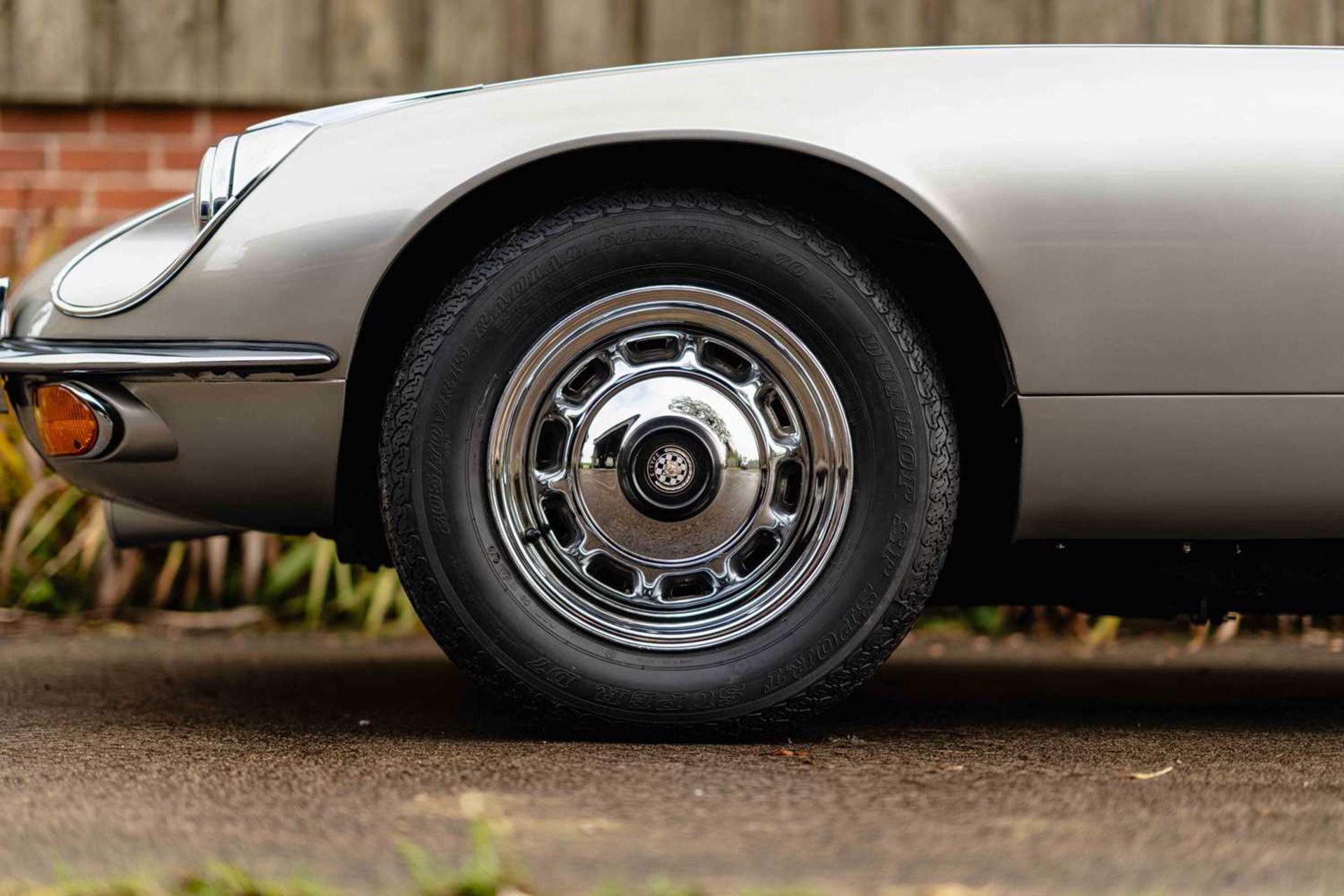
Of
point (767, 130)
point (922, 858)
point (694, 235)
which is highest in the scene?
point (767, 130)

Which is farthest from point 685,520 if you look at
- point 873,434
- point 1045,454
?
point 1045,454

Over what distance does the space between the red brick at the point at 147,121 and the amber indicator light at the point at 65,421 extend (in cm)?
277

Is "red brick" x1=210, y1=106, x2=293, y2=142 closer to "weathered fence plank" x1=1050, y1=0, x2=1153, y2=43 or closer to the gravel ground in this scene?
the gravel ground

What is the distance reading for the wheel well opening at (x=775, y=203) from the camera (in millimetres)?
2295

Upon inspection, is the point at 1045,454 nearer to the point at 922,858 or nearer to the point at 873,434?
the point at 873,434

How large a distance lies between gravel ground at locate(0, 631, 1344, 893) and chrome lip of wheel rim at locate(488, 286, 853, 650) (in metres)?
0.23

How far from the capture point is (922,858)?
1637 mm

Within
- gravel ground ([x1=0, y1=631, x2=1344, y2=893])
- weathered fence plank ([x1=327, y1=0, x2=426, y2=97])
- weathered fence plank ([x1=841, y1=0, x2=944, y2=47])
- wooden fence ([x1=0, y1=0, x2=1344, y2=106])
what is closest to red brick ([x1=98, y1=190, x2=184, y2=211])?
wooden fence ([x1=0, y1=0, x2=1344, y2=106])

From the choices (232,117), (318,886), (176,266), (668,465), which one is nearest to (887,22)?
(232,117)

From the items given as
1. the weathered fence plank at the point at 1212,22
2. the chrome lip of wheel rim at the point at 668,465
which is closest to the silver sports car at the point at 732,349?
the chrome lip of wheel rim at the point at 668,465

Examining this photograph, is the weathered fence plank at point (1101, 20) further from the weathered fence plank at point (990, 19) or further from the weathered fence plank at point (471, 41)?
the weathered fence plank at point (471, 41)

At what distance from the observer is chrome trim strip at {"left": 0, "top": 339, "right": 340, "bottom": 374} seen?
2.22 meters

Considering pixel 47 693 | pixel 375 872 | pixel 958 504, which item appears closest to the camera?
pixel 375 872

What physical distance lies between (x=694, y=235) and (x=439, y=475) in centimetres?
52
